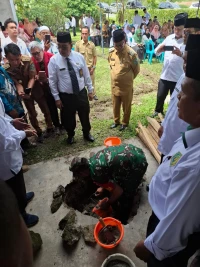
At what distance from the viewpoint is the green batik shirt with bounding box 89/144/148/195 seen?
8.42ft

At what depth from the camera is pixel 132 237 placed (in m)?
2.63

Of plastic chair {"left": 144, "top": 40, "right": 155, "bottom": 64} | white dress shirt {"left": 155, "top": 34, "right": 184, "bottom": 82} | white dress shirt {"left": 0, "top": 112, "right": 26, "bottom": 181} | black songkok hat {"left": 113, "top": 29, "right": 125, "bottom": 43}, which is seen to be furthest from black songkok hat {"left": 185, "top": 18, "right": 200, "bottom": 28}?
plastic chair {"left": 144, "top": 40, "right": 155, "bottom": 64}

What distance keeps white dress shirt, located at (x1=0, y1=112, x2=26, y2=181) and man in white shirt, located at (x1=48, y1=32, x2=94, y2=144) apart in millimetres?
2074

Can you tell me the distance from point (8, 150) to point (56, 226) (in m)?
1.36

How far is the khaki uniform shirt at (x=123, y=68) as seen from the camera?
14.9ft

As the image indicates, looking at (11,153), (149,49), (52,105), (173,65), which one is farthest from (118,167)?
(149,49)

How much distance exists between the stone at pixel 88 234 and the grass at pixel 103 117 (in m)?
1.89

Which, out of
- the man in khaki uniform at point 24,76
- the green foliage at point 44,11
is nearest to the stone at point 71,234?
the man in khaki uniform at point 24,76

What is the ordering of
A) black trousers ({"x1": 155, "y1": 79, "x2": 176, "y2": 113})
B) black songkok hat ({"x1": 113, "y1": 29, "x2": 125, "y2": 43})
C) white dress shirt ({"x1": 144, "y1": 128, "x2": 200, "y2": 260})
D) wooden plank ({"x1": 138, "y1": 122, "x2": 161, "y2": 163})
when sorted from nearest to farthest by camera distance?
white dress shirt ({"x1": 144, "y1": 128, "x2": 200, "y2": 260}) < wooden plank ({"x1": 138, "y1": 122, "x2": 161, "y2": 163}) < black songkok hat ({"x1": 113, "y1": 29, "x2": 125, "y2": 43}) < black trousers ({"x1": 155, "y1": 79, "x2": 176, "y2": 113})

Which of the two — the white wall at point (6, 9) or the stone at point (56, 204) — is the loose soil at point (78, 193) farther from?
the white wall at point (6, 9)

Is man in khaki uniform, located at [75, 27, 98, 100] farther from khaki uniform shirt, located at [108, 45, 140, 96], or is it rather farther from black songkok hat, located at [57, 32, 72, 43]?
black songkok hat, located at [57, 32, 72, 43]

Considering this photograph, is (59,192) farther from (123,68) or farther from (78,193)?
(123,68)

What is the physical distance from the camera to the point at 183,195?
118cm

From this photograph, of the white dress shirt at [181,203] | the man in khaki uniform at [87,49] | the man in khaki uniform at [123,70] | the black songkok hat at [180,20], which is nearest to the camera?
the white dress shirt at [181,203]
